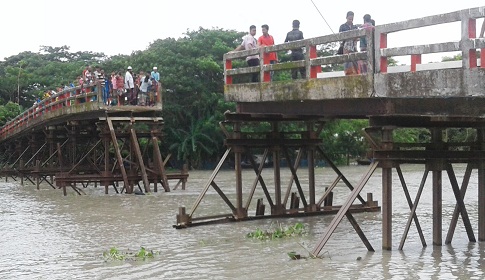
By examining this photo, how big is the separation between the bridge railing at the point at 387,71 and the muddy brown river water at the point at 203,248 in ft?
7.36

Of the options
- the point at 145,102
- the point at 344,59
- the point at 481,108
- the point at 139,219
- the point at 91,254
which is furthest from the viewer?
the point at 145,102

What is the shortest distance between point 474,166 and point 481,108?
2.33 metres

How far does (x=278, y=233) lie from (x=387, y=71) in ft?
12.7

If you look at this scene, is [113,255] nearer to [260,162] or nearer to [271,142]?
[260,162]

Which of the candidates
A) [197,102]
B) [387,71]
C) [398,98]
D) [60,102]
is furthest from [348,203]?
[197,102]

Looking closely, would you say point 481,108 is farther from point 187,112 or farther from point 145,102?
point 187,112

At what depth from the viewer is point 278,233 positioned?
45.1ft

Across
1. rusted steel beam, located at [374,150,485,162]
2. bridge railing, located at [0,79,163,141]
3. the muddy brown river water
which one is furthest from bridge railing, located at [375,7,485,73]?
bridge railing, located at [0,79,163,141]

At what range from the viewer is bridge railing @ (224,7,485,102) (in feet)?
30.8

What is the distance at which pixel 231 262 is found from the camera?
1165cm

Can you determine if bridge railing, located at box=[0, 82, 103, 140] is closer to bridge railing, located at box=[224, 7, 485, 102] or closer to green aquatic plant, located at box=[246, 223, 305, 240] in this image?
green aquatic plant, located at box=[246, 223, 305, 240]

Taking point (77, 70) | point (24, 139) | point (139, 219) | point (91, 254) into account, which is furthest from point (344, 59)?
point (77, 70)

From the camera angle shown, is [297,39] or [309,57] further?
[297,39]

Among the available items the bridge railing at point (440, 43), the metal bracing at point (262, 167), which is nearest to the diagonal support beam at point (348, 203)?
the bridge railing at point (440, 43)
